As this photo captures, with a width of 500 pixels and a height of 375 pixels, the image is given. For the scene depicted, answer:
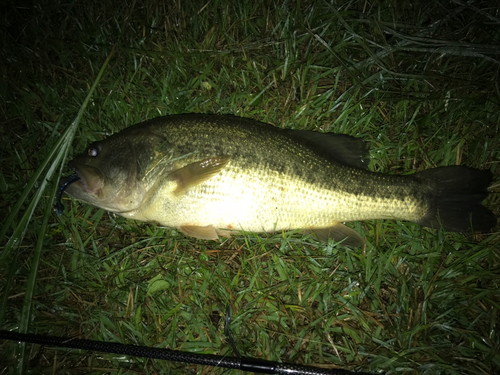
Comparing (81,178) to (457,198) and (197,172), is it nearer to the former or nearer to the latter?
(197,172)

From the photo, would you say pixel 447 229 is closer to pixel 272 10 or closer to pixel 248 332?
pixel 248 332

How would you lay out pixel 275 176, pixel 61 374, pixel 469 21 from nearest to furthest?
pixel 275 176
pixel 61 374
pixel 469 21

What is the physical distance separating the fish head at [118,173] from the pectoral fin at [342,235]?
58.6 inches

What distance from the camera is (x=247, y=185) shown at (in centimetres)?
224

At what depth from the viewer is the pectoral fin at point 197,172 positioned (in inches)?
87.0

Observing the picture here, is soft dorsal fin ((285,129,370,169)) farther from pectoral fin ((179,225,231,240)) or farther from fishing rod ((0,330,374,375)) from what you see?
fishing rod ((0,330,374,375))

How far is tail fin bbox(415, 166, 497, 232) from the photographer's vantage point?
2.36 meters

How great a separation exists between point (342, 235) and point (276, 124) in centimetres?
119

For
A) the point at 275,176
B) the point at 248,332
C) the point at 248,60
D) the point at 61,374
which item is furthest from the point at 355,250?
the point at 61,374

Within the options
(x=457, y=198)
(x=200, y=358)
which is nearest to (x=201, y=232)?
(x=200, y=358)

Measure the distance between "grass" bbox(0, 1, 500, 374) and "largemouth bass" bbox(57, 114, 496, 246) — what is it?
236 millimetres

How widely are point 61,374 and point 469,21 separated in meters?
4.87

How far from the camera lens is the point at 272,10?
282 cm

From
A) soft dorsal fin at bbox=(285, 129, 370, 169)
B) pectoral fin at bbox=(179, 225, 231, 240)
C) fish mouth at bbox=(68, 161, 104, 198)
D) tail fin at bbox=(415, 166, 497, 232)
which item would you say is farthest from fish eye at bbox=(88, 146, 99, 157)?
tail fin at bbox=(415, 166, 497, 232)
